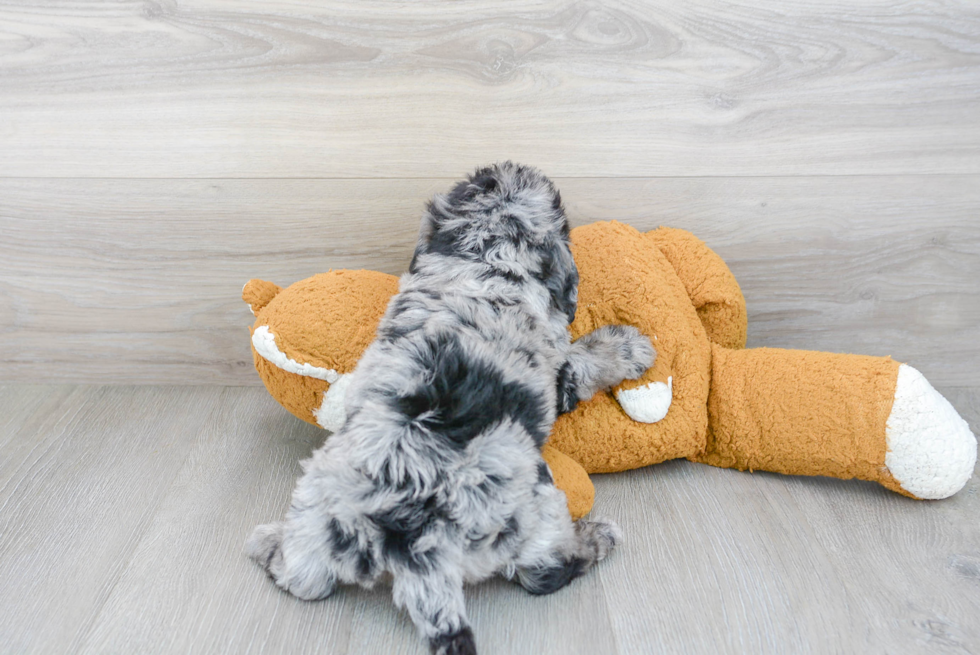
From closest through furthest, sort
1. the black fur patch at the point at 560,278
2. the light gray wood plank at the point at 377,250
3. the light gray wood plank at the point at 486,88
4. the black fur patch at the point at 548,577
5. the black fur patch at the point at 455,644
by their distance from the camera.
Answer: the black fur patch at the point at 455,644 → the black fur patch at the point at 548,577 → the black fur patch at the point at 560,278 → the light gray wood plank at the point at 486,88 → the light gray wood plank at the point at 377,250

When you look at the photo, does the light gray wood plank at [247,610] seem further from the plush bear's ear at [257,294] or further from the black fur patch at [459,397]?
the plush bear's ear at [257,294]

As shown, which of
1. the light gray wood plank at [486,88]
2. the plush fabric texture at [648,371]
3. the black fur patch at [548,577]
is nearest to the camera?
the black fur patch at [548,577]

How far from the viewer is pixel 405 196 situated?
1443 mm

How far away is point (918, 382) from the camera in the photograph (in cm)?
118

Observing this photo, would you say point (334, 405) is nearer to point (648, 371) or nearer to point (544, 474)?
point (544, 474)

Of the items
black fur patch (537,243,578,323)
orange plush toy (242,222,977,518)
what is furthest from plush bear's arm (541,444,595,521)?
black fur patch (537,243,578,323)

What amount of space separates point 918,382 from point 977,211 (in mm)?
528

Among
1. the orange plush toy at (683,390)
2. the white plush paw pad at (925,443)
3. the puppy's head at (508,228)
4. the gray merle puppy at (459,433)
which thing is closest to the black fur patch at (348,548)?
the gray merle puppy at (459,433)

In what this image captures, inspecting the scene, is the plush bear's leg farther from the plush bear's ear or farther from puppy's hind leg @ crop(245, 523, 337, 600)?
the plush bear's ear

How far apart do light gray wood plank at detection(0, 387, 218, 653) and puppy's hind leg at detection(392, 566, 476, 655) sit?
1.57ft

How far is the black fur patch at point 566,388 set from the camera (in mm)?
1146

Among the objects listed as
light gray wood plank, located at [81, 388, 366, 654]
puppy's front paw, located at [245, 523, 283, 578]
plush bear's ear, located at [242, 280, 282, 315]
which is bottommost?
light gray wood plank, located at [81, 388, 366, 654]

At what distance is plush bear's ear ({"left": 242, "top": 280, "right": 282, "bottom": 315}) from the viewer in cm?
128

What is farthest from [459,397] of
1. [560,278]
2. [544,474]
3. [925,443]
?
[925,443]
